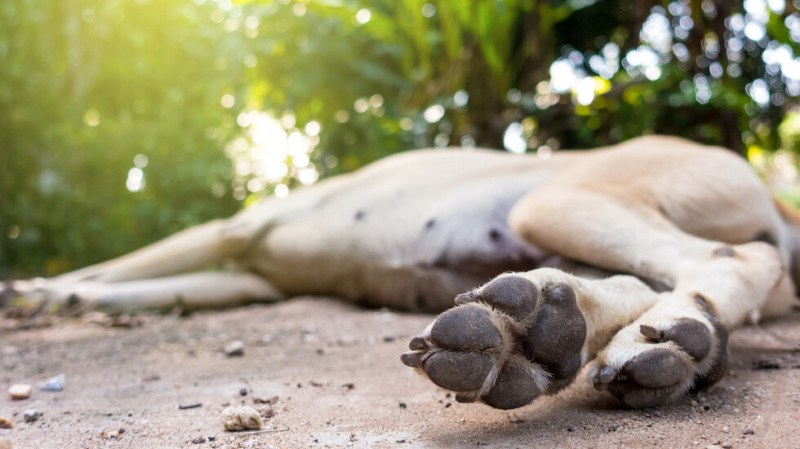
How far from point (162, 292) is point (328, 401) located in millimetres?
2441

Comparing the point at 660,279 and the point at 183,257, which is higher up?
the point at 660,279

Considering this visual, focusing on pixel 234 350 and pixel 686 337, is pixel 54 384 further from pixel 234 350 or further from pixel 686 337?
pixel 686 337

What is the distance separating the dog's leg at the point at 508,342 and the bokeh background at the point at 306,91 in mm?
4028

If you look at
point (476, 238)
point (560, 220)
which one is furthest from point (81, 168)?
point (560, 220)

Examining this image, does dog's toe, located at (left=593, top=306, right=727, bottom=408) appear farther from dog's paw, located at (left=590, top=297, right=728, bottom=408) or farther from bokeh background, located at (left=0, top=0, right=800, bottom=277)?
bokeh background, located at (left=0, top=0, right=800, bottom=277)

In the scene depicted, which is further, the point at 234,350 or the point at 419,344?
the point at 234,350

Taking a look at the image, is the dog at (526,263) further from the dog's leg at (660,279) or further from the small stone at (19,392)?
the small stone at (19,392)

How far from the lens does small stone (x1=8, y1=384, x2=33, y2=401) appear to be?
2.05 metres

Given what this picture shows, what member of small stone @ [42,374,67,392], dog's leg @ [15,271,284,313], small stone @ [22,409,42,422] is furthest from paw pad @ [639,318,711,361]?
dog's leg @ [15,271,284,313]

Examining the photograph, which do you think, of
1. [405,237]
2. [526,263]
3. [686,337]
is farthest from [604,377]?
[405,237]

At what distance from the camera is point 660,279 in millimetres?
2219

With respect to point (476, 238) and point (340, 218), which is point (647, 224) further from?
point (340, 218)

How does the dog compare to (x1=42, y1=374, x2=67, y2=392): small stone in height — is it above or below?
above

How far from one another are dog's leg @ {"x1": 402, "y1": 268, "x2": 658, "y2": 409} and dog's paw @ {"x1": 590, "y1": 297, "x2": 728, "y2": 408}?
0.07 m
